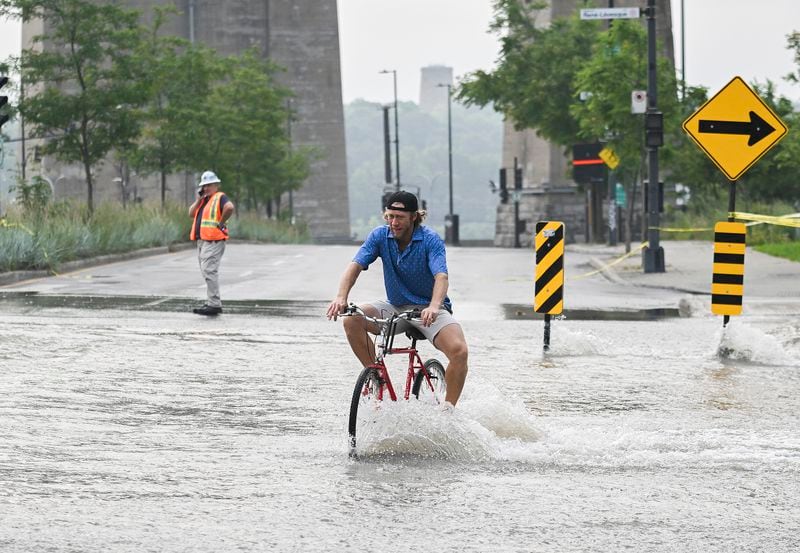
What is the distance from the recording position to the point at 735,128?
17.3m

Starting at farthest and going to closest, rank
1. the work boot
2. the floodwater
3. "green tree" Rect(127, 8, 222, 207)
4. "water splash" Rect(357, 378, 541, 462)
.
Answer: "green tree" Rect(127, 8, 222, 207) → the work boot → "water splash" Rect(357, 378, 541, 462) → the floodwater

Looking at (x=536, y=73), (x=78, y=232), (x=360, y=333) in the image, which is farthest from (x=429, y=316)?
(x=536, y=73)

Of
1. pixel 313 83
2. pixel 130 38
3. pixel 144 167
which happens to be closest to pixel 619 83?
pixel 130 38

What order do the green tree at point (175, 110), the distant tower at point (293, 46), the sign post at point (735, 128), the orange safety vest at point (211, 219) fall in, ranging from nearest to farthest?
the sign post at point (735, 128)
the orange safety vest at point (211, 219)
the green tree at point (175, 110)
the distant tower at point (293, 46)

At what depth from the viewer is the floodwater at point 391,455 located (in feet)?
23.2

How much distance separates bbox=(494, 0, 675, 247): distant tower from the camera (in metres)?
71.6

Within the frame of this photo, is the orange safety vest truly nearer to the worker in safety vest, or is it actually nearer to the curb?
the worker in safety vest

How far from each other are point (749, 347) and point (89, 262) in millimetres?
18636

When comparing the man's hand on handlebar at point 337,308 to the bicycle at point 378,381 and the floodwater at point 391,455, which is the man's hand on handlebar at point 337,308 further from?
the floodwater at point 391,455

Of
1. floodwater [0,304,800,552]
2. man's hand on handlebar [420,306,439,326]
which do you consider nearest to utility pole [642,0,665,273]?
floodwater [0,304,800,552]

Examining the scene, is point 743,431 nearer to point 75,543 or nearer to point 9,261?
point 75,543

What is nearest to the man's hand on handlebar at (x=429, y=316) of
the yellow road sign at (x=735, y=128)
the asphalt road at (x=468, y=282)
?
the yellow road sign at (x=735, y=128)

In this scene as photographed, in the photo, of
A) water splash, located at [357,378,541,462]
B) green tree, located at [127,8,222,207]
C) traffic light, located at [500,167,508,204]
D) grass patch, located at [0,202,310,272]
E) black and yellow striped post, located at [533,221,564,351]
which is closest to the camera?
water splash, located at [357,378,541,462]

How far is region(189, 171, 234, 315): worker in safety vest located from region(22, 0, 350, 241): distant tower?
74499 mm
